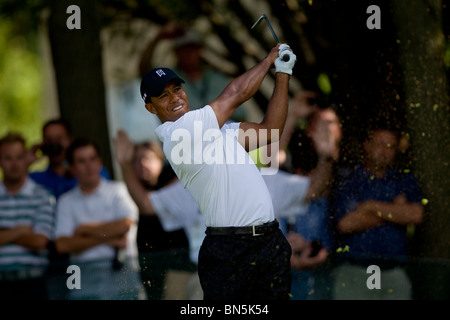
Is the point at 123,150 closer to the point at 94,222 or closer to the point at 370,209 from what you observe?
the point at 94,222

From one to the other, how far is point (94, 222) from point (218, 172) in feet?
8.21

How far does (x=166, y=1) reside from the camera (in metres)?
8.90

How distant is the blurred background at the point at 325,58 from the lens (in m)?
5.96

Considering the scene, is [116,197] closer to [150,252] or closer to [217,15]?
[150,252]

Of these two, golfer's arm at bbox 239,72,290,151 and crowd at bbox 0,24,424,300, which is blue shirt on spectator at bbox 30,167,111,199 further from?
golfer's arm at bbox 239,72,290,151

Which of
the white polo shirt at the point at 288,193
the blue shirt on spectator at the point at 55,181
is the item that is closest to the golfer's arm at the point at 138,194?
the blue shirt on spectator at the point at 55,181

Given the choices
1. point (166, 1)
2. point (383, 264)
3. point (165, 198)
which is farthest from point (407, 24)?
point (166, 1)

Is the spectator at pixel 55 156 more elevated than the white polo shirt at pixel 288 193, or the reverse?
the spectator at pixel 55 156

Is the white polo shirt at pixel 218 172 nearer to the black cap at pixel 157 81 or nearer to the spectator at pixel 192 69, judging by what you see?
the black cap at pixel 157 81

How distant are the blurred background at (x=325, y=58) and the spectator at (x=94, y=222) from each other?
→ 1.56 meters

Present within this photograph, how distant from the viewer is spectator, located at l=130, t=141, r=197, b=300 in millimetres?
5820

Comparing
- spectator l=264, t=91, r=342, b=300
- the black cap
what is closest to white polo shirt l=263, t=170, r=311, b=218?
spectator l=264, t=91, r=342, b=300

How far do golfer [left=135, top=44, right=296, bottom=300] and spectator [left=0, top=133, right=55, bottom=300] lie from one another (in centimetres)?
243
